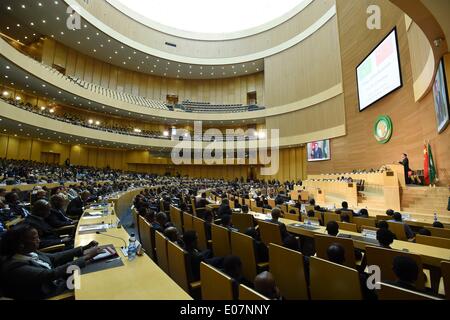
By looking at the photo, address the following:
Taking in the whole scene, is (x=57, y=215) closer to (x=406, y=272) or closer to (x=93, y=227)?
(x=93, y=227)

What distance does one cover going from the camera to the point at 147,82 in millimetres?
27109

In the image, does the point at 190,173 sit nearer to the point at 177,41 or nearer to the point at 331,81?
the point at 177,41

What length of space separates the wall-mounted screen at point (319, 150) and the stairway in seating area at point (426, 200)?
401 inches

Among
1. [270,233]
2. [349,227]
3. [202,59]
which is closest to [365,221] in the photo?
[349,227]

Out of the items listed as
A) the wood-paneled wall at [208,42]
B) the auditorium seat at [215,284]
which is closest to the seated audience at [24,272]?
the auditorium seat at [215,284]

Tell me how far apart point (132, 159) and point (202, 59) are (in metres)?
13.4

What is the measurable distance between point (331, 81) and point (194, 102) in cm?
1639

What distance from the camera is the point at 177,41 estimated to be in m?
25.1

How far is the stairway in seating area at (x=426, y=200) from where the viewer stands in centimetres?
606

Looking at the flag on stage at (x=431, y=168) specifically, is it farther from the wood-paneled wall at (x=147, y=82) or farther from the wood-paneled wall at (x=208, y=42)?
the wood-paneled wall at (x=147, y=82)

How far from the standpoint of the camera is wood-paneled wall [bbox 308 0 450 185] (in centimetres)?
795

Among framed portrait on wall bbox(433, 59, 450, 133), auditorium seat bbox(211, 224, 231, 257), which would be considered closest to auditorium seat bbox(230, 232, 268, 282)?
auditorium seat bbox(211, 224, 231, 257)

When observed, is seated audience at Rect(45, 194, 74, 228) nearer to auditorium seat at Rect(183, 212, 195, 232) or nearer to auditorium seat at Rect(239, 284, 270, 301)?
auditorium seat at Rect(183, 212, 195, 232)

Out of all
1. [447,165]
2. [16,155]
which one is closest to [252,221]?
[447,165]
